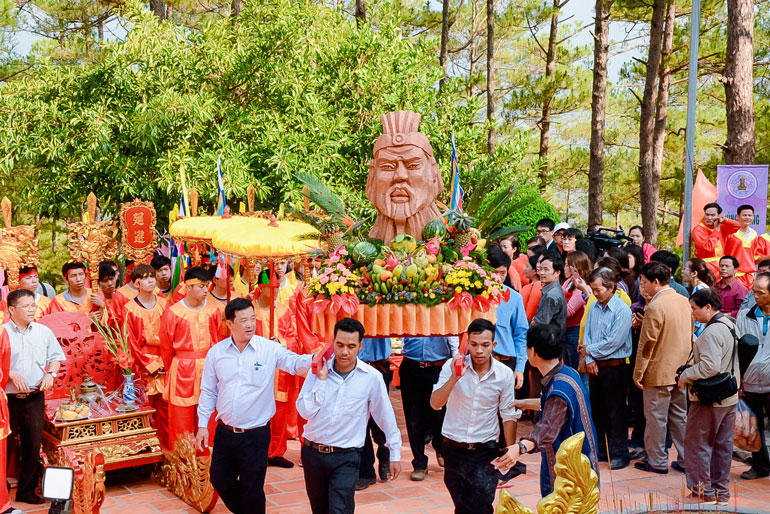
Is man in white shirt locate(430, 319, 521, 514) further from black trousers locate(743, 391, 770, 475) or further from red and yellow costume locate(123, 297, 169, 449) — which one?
red and yellow costume locate(123, 297, 169, 449)

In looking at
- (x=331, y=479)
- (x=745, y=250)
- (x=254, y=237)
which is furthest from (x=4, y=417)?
(x=745, y=250)

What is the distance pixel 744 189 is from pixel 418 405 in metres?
5.65

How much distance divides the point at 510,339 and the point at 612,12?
15.7 meters

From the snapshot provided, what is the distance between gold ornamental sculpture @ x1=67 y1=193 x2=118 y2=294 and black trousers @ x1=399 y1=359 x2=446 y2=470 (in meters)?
3.08

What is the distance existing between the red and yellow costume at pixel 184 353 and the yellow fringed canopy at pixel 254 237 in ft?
2.17

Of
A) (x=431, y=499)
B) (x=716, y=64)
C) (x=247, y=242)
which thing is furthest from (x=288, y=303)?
(x=716, y=64)

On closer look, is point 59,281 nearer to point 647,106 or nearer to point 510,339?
point 647,106

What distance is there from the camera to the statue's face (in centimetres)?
593

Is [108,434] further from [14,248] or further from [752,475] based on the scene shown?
[752,475]

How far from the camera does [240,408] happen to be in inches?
220

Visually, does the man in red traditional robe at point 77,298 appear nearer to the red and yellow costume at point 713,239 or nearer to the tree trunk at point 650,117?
the red and yellow costume at point 713,239

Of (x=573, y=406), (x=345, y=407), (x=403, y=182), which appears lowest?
(x=345, y=407)

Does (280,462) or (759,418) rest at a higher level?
(759,418)

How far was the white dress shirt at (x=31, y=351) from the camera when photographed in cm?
674
